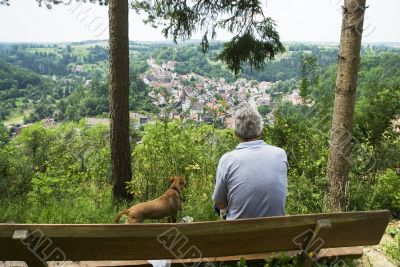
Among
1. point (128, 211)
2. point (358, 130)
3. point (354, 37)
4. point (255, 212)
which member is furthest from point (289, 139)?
point (255, 212)

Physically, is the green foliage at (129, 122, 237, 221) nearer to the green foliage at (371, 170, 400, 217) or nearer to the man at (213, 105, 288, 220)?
the green foliage at (371, 170, 400, 217)

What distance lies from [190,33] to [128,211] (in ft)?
14.7

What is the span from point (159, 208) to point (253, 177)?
1.71 meters

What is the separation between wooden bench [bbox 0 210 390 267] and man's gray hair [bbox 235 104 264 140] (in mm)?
721

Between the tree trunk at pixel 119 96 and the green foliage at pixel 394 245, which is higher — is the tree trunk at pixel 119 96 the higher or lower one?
the higher one

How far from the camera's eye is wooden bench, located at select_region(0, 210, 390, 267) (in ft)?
7.68

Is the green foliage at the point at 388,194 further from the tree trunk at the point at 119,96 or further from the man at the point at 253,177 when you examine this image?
the tree trunk at the point at 119,96

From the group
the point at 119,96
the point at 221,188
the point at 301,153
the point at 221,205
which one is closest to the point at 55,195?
the point at 119,96

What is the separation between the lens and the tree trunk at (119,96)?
593 cm

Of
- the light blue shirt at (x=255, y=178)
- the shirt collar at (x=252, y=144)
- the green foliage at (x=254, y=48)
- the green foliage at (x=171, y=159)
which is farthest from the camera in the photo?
the green foliage at (x=254, y=48)

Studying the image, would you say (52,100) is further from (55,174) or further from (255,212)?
(255,212)

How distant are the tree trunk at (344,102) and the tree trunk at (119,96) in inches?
124

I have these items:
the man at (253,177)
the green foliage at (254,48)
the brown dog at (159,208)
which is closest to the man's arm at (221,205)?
the man at (253,177)

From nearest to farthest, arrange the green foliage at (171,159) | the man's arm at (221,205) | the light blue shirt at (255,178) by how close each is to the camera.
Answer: the light blue shirt at (255,178) < the man's arm at (221,205) < the green foliage at (171,159)
